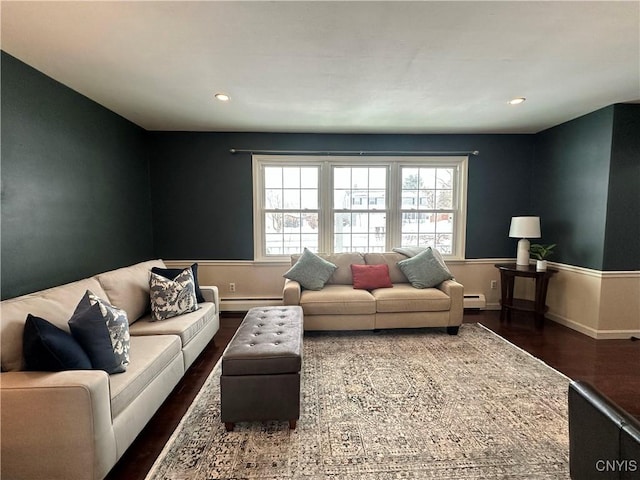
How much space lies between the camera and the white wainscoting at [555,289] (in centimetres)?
332

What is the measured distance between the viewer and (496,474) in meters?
1.56

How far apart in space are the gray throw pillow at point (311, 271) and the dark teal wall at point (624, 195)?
3.10m

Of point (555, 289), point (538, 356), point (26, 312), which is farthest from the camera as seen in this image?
point (555, 289)

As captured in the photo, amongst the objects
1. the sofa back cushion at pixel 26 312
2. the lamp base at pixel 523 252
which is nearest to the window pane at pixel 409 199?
the lamp base at pixel 523 252

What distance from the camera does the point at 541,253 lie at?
12.3ft

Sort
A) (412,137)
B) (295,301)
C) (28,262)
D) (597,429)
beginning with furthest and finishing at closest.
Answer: (412,137) → (295,301) → (28,262) → (597,429)

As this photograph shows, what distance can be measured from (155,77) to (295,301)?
97.1 inches

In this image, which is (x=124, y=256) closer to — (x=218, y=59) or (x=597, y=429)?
(x=218, y=59)

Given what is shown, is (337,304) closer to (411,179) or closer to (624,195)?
(411,179)

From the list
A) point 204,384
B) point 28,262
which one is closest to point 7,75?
point 28,262

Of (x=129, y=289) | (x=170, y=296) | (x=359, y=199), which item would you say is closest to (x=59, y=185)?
(x=129, y=289)

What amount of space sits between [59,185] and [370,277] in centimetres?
322

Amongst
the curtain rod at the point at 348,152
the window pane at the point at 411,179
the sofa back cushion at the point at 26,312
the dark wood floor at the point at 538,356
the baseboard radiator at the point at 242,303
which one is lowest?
the dark wood floor at the point at 538,356

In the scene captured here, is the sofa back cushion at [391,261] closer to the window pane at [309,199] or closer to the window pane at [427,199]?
the window pane at [427,199]
